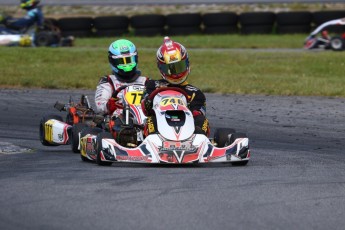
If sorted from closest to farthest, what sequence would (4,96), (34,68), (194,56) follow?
(4,96) < (34,68) < (194,56)

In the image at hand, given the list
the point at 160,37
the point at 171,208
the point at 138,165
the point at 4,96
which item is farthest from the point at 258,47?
the point at 171,208

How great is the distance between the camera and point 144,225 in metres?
5.46

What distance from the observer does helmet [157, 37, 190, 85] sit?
8.72 metres

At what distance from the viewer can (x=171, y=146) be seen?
8.00 m

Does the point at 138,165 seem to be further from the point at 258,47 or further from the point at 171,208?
the point at 258,47

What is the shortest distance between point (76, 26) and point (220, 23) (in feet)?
12.0

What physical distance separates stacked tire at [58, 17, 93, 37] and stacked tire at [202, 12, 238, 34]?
2930mm

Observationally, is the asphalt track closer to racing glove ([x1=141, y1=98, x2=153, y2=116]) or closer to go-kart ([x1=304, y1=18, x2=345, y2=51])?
racing glove ([x1=141, y1=98, x2=153, y2=116])

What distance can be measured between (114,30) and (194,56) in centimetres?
612

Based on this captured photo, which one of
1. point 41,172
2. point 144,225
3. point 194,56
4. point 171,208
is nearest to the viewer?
point 144,225

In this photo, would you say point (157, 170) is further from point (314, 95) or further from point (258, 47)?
point (258, 47)

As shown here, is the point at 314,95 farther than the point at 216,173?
Yes

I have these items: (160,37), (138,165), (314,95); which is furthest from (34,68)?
(138,165)

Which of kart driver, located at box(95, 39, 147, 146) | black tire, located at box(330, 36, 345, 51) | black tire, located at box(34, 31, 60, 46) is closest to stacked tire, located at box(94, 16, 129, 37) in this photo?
black tire, located at box(34, 31, 60, 46)
